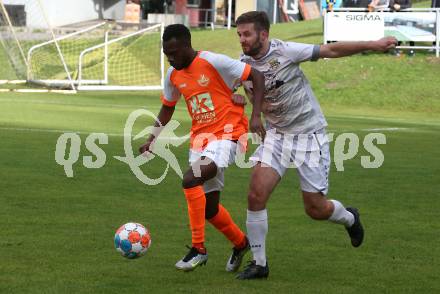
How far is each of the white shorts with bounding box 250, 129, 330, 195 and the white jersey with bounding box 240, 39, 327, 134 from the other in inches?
3.0

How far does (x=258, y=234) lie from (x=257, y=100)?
1.04m

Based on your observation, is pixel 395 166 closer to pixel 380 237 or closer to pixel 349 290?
pixel 380 237

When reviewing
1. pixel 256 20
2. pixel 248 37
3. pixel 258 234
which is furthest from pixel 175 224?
pixel 256 20

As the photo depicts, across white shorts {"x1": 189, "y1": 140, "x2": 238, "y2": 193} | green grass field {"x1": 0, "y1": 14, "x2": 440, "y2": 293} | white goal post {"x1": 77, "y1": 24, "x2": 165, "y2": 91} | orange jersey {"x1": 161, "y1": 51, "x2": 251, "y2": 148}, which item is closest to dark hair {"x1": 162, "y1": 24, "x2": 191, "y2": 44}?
orange jersey {"x1": 161, "y1": 51, "x2": 251, "y2": 148}

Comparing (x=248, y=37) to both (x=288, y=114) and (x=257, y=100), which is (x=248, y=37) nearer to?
(x=257, y=100)

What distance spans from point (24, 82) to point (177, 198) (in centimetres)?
2230

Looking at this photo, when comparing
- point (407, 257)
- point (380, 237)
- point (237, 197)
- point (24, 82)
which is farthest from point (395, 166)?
point (24, 82)

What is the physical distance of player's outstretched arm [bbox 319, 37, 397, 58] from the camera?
8.41 metres

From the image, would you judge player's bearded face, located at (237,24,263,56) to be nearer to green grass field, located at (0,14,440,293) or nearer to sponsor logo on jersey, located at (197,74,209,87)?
sponsor logo on jersey, located at (197,74,209,87)

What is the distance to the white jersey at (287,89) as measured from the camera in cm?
875

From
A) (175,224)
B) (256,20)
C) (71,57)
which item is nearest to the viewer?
(256,20)

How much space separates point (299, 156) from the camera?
28.8 ft

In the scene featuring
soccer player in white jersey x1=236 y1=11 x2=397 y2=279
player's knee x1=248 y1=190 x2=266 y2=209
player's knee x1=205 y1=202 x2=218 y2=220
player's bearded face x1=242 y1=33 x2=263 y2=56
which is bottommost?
player's knee x1=205 y1=202 x2=218 y2=220

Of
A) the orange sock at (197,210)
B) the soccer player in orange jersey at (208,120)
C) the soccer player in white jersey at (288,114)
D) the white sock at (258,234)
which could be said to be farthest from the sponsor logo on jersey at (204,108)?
the white sock at (258,234)
